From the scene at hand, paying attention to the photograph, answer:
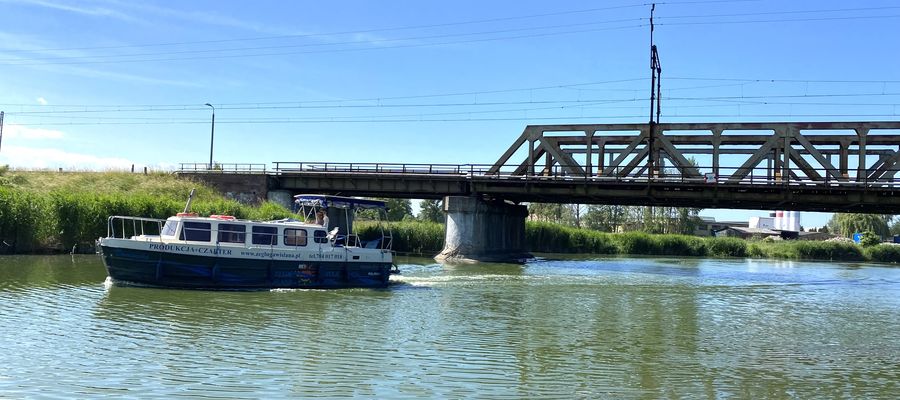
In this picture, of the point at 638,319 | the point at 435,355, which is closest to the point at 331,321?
the point at 435,355

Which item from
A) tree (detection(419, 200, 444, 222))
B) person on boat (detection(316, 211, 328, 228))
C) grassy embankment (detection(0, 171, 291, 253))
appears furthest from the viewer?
tree (detection(419, 200, 444, 222))

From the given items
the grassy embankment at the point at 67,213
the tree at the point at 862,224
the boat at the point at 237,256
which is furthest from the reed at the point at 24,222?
the tree at the point at 862,224

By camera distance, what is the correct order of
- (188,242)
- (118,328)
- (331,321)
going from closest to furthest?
(118,328) < (331,321) < (188,242)

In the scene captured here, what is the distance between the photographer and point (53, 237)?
47.1m

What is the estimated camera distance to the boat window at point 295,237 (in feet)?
100

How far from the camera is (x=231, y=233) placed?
97.0 feet

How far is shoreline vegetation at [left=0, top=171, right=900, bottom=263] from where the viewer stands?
45.8m

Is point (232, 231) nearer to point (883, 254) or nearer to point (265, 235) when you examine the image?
point (265, 235)

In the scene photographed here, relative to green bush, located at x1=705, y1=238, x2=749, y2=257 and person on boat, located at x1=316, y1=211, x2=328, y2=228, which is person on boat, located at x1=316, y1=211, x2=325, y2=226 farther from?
green bush, located at x1=705, y1=238, x2=749, y2=257

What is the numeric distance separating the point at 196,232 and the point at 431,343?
1376 centimetres

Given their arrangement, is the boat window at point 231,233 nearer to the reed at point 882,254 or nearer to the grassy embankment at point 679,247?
the grassy embankment at point 679,247

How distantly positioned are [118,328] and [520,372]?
11.3m

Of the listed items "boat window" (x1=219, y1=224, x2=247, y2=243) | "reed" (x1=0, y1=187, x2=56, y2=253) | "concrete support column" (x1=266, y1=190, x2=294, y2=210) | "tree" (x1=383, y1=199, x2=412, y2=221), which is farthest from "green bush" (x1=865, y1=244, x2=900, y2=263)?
"reed" (x1=0, y1=187, x2=56, y2=253)

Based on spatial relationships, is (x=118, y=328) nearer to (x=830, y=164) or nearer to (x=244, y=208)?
(x=244, y=208)
